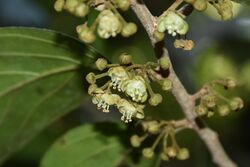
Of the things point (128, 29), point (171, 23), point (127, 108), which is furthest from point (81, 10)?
point (127, 108)

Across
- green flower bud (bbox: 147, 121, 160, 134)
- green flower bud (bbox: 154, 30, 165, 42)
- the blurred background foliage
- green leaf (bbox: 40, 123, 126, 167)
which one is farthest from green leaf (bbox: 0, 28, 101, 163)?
the blurred background foliage

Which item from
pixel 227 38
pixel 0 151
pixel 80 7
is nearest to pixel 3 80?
pixel 0 151

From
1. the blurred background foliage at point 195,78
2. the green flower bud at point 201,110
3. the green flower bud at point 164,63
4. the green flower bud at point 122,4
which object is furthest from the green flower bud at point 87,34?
the blurred background foliage at point 195,78

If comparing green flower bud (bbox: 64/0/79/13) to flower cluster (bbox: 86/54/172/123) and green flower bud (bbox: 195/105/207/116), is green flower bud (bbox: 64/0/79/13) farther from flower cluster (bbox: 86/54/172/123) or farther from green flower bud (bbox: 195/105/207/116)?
green flower bud (bbox: 195/105/207/116)

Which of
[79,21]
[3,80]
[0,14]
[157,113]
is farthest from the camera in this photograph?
[0,14]

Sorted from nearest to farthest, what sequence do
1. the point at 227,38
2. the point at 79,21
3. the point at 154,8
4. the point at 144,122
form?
1. the point at 144,122
2. the point at 79,21
3. the point at 154,8
4. the point at 227,38

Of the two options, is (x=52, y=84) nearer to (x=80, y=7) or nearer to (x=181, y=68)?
(x=80, y=7)

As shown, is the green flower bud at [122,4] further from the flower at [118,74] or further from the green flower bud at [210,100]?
the green flower bud at [210,100]
